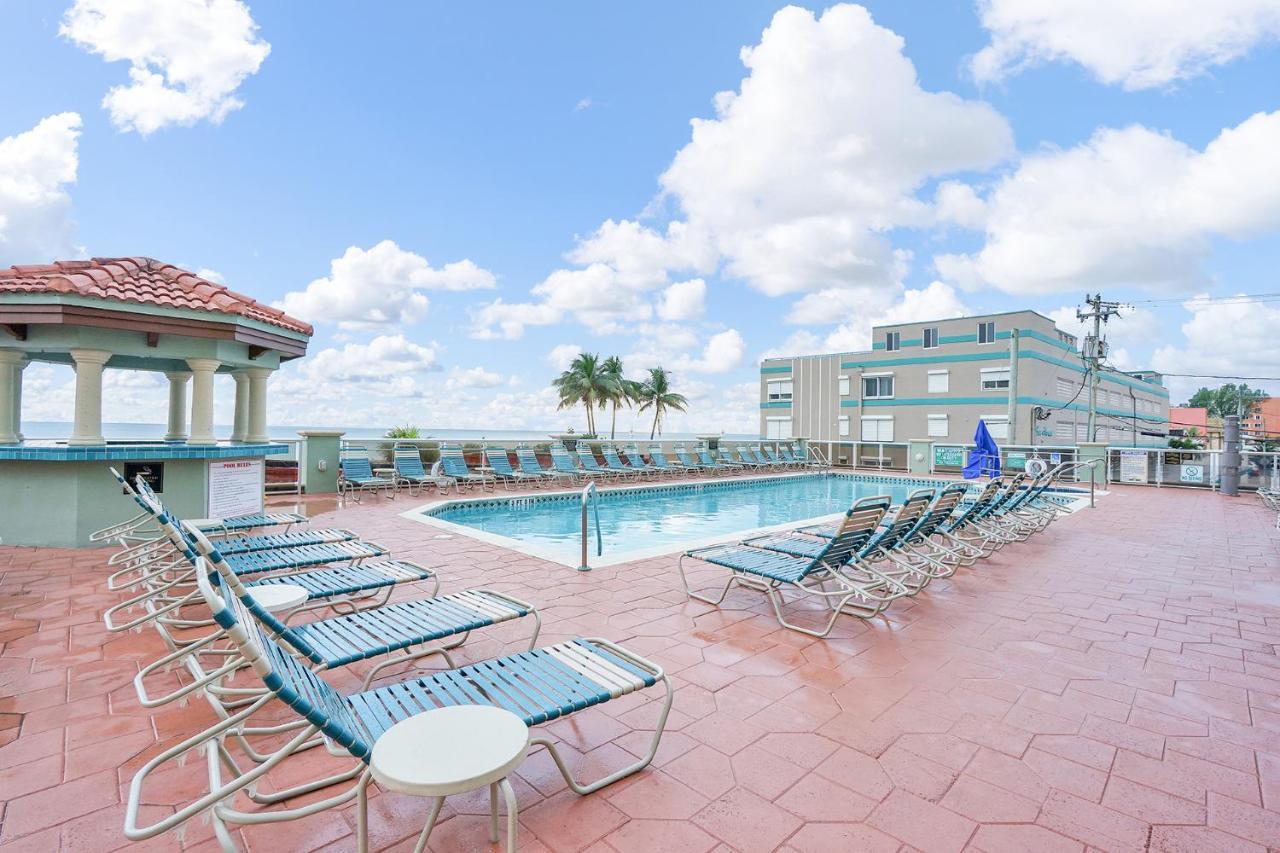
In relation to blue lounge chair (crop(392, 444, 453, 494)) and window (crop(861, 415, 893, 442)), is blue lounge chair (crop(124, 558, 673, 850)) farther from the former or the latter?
window (crop(861, 415, 893, 442))

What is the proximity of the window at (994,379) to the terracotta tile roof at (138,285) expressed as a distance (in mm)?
30633

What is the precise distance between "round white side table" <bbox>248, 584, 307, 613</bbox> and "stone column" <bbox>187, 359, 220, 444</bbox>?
13.9 ft

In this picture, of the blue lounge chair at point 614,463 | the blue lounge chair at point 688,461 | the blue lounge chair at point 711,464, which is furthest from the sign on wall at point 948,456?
the blue lounge chair at point 614,463

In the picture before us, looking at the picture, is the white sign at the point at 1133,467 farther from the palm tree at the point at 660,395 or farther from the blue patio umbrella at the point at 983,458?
the palm tree at the point at 660,395

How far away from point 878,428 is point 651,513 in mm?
25515

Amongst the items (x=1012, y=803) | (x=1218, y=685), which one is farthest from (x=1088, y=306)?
(x=1012, y=803)

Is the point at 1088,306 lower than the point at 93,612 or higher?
higher

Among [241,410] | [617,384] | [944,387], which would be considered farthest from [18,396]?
[944,387]

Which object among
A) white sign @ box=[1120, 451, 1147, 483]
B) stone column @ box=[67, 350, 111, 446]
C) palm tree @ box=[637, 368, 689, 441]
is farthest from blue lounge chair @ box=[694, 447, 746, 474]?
palm tree @ box=[637, 368, 689, 441]

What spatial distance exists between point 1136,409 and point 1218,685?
55512 mm

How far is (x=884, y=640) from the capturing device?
3.94 metres

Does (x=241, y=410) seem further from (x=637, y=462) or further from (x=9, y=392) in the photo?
(x=637, y=462)

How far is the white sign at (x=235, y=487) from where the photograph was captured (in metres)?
6.95

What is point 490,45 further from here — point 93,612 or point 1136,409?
point 1136,409
